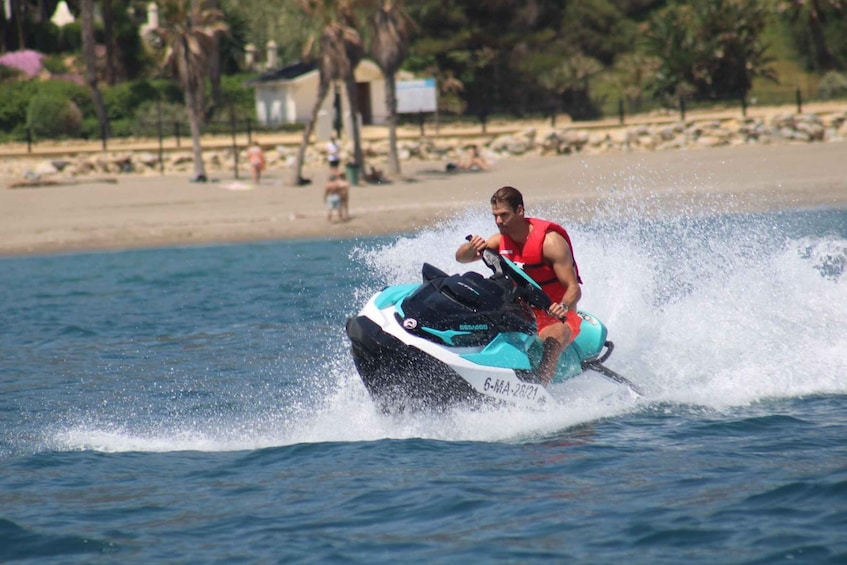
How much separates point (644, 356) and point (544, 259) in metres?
2.34

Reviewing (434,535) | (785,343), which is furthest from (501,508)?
(785,343)

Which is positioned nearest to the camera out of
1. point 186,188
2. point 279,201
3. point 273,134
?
point 279,201

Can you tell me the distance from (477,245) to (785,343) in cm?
374

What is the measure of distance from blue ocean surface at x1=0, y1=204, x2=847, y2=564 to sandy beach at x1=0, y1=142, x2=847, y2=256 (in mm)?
9321

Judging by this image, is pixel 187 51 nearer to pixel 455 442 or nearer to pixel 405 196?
pixel 405 196

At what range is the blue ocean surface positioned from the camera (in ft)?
19.3

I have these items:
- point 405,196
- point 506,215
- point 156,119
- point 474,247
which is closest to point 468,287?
point 474,247

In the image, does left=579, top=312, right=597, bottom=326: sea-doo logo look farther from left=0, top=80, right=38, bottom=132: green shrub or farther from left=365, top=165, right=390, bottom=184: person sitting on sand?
left=0, top=80, right=38, bottom=132: green shrub

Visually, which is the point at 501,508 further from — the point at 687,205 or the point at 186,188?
the point at 186,188

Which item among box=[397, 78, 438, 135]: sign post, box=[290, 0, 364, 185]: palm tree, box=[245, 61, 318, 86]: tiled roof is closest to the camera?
box=[290, 0, 364, 185]: palm tree

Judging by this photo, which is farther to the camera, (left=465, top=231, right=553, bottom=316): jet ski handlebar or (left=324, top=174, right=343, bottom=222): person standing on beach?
(left=324, top=174, right=343, bottom=222): person standing on beach

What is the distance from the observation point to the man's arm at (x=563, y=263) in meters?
7.33

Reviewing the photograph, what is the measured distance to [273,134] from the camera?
39.2 metres

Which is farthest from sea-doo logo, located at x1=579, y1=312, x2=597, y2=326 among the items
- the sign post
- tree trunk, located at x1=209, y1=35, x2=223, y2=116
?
tree trunk, located at x1=209, y1=35, x2=223, y2=116
